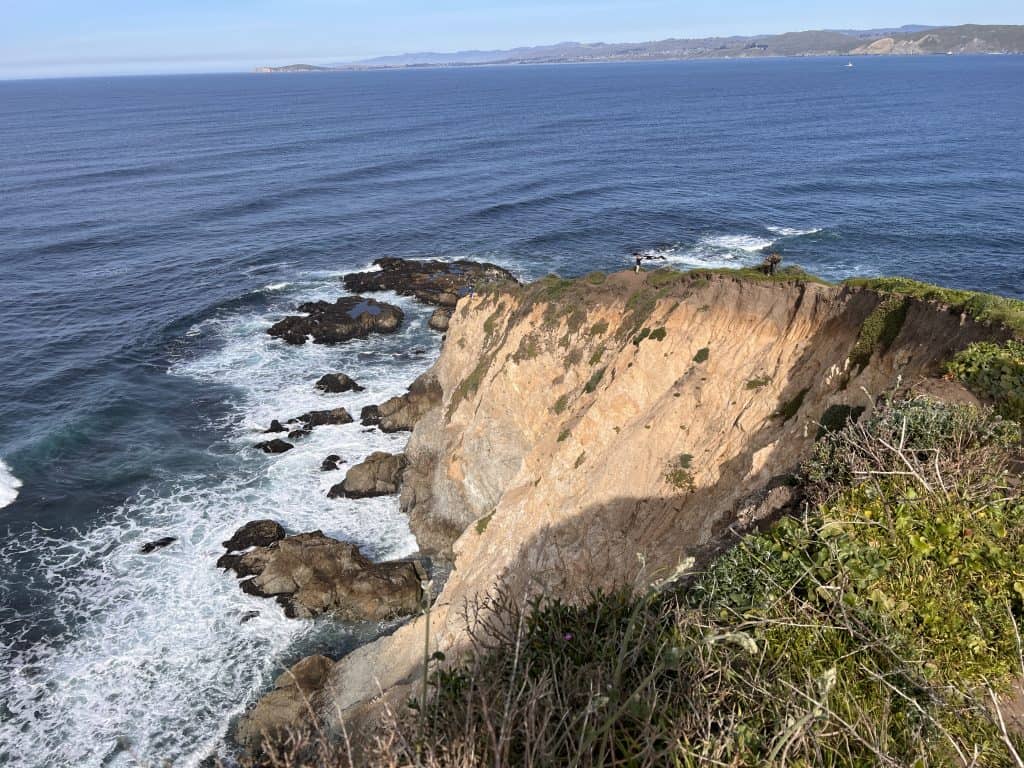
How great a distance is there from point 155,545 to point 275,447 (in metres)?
10.2

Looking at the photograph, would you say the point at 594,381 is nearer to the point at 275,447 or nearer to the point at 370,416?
the point at 370,416

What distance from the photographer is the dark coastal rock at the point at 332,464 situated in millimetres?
43406

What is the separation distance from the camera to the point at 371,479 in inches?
1636

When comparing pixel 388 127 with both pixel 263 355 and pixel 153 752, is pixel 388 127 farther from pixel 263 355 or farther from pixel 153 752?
pixel 153 752

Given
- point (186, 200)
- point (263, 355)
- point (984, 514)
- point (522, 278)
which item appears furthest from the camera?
point (186, 200)

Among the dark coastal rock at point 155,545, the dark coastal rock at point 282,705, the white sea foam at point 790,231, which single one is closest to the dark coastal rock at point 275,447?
the dark coastal rock at point 155,545

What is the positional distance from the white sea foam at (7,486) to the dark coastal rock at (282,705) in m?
24.9

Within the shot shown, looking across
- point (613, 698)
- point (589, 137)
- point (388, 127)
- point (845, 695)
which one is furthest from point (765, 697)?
point (388, 127)


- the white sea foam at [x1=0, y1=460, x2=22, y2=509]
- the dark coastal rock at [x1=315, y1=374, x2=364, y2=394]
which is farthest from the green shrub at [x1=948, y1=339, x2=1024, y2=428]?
the white sea foam at [x1=0, y1=460, x2=22, y2=509]

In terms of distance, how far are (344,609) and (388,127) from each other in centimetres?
15578

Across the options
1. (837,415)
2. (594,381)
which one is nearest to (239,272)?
(594,381)

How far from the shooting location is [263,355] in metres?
59.5

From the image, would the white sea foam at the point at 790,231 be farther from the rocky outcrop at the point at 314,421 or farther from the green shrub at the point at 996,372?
the green shrub at the point at 996,372

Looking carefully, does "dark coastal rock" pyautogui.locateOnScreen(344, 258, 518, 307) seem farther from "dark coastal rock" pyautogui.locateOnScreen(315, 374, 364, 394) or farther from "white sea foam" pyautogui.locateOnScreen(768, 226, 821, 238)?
"white sea foam" pyautogui.locateOnScreen(768, 226, 821, 238)
